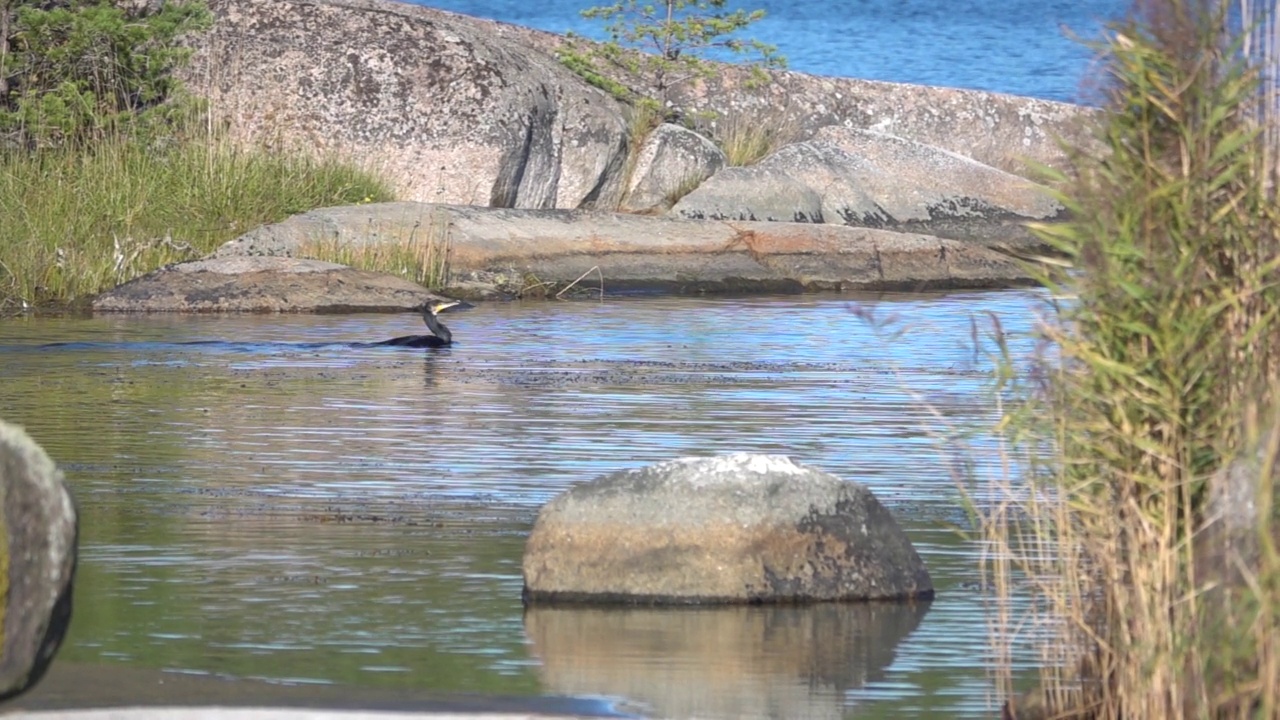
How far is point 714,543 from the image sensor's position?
Result: 844 centimetres

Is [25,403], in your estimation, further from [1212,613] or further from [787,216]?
[787,216]

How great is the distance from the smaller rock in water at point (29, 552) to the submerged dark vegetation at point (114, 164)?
565 inches

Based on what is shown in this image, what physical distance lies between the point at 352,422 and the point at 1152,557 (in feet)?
25.1

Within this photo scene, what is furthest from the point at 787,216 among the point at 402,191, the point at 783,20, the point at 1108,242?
the point at 783,20

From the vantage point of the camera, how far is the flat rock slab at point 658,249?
22.2m

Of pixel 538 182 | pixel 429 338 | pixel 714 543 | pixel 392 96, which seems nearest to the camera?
pixel 714 543

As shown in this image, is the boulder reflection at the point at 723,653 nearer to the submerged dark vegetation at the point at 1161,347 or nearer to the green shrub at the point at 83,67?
the submerged dark vegetation at the point at 1161,347

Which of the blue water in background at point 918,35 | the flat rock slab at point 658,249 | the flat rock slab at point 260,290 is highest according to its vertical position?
the blue water in background at point 918,35

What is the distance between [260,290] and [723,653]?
1332 centimetres

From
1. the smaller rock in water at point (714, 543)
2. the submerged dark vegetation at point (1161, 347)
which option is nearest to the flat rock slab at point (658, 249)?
the smaller rock in water at point (714, 543)

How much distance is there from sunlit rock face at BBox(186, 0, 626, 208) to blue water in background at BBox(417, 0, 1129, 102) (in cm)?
2565

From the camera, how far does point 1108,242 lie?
6395 mm

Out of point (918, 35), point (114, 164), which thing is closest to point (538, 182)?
point (114, 164)

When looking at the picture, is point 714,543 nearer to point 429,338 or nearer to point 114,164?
point 429,338
